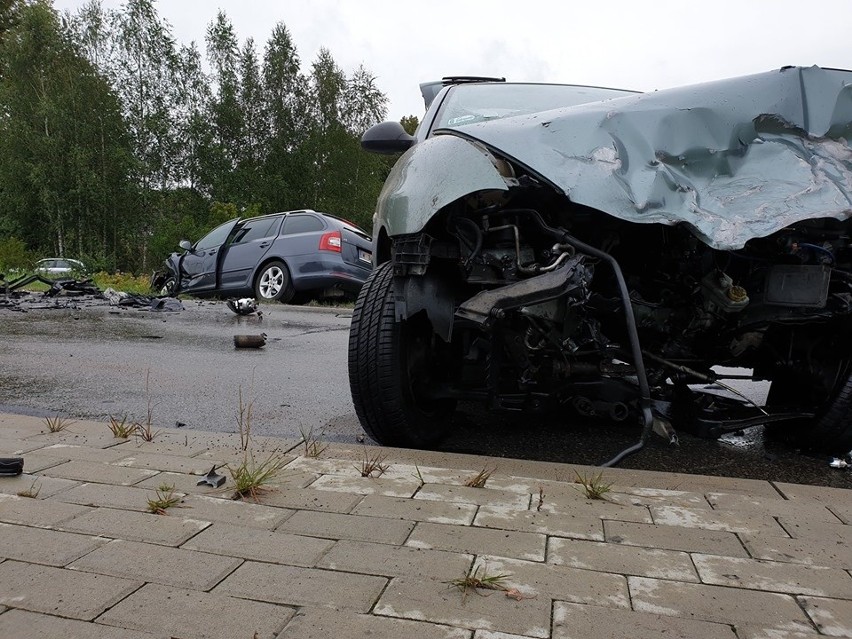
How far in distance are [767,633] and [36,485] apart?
218 cm

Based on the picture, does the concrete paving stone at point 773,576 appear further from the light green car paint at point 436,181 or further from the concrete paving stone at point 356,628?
the light green car paint at point 436,181

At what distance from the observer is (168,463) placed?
8.82 feet

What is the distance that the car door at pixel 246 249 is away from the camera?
11812mm

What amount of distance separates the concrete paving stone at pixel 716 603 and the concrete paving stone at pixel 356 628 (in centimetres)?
48

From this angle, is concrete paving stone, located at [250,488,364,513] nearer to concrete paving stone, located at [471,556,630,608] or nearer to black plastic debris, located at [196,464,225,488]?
black plastic debris, located at [196,464,225,488]

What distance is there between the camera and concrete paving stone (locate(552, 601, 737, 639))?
1.53 meters

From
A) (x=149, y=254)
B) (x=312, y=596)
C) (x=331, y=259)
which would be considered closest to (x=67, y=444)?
(x=312, y=596)

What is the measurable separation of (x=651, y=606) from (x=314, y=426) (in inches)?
94.7

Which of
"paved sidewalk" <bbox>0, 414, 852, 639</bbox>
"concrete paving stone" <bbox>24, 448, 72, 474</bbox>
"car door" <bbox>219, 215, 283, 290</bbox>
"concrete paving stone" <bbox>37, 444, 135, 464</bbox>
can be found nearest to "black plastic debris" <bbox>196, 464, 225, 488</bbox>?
"paved sidewalk" <bbox>0, 414, 852, 639</bbox>

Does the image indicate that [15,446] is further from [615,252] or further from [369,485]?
[615,252]

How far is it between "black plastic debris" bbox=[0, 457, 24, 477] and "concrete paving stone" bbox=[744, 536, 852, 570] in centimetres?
237

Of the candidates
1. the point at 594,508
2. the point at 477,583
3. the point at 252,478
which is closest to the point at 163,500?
the point at 252,478

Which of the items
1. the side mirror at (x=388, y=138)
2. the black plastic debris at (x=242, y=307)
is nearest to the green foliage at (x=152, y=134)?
the black plastic debris at (x=242, y=307)

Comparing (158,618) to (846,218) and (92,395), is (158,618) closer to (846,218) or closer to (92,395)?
(846,218)
